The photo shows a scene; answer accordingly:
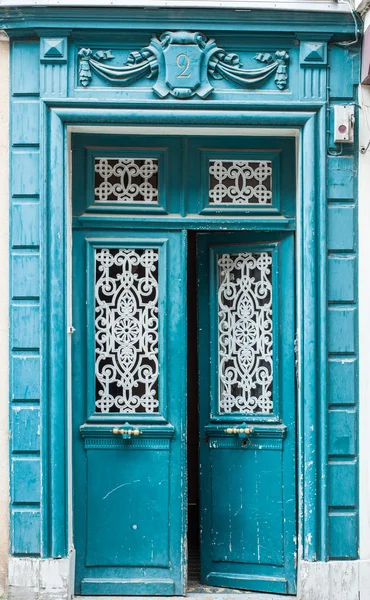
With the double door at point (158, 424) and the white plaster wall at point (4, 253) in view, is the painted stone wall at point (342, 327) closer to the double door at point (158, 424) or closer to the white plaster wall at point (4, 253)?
the double door at point (158, 424)

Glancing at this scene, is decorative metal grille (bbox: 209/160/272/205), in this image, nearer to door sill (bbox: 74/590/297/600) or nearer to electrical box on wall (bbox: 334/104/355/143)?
electrical box on wall (bbox: 334/104/355/143)

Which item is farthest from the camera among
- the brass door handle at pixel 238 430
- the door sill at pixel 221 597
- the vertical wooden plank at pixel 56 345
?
the brass door handle at pixel 238 430

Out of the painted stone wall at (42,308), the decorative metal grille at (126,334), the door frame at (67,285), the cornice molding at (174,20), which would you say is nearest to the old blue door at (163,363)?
the decorative metal grille at (126,334)

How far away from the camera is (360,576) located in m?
5.47

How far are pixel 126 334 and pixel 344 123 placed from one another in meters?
2.07

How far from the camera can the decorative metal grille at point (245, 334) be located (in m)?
5.80

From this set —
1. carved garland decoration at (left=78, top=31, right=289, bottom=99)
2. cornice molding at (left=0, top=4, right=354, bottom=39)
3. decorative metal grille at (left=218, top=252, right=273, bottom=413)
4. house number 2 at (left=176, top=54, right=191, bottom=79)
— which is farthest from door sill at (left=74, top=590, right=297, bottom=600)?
cornice molding at (left=0, top=4, right=354, bottom=39)

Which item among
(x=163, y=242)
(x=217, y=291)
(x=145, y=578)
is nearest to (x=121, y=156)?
(x=163, y=242)

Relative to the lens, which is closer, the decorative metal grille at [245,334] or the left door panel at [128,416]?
the left door panel at [128,416]

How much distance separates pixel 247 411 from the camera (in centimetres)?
583

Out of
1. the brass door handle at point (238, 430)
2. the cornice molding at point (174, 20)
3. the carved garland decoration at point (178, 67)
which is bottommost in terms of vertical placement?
the brass door handle at point (238, 430)

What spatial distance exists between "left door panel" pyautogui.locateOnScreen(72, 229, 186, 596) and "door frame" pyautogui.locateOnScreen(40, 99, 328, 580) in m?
0.20

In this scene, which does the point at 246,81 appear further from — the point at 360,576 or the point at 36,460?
the point at 360,576

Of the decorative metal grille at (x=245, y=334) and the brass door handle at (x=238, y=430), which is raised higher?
the decorative metal grille at (x=245, y=334)
